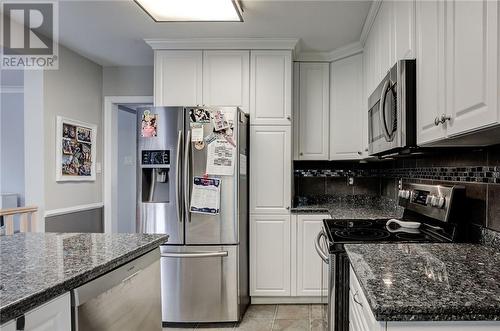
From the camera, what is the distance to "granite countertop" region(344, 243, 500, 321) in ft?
2.69

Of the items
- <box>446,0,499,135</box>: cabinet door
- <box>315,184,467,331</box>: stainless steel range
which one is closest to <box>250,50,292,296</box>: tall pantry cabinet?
<box>315,184,467,331</box>: stainless steel range

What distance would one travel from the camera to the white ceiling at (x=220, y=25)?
2395mm

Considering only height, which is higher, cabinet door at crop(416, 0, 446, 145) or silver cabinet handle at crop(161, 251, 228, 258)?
cabinet door at crop(416, 0, 446, 145)

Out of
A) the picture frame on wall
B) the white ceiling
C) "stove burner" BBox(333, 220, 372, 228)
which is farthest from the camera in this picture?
the picture frame on wall

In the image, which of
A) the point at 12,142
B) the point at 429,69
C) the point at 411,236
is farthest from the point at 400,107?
the point at 12,142

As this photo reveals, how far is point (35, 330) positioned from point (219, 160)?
5.94 ft

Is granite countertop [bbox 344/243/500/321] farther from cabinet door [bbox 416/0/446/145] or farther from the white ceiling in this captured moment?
the white ceiling

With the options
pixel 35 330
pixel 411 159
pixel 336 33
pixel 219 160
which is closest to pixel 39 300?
pixel 35 330

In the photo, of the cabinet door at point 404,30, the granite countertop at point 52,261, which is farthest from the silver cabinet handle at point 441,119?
the granite countertop at point 52,261

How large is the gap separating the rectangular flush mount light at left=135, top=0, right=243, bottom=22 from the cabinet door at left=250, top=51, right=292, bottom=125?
58cm

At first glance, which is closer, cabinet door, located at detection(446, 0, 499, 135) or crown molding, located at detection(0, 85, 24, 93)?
cabinet door, located at detection(446, 0, 499, 135)

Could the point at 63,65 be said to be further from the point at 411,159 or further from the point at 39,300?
the point at 411,159

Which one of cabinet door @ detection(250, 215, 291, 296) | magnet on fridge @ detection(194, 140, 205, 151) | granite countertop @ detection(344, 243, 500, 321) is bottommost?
cabinet door @ detection(250, 215, 291, 296)

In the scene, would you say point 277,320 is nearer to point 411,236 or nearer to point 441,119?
point 411,236
